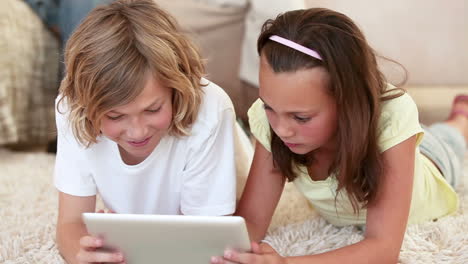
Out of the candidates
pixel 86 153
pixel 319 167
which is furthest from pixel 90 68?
pixel 319 167

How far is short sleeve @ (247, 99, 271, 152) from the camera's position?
4.30 ft

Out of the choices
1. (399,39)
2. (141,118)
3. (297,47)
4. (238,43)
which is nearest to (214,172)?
(141,118)

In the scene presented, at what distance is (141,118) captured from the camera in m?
1.17

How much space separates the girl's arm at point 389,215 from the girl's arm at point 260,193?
201 mm

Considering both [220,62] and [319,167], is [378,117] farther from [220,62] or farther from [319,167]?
[220,62]

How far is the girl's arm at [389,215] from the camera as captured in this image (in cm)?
121

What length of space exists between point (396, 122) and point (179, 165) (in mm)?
425

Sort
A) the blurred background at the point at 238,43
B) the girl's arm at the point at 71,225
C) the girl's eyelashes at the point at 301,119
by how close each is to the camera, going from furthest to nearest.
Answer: the blurred background at the point at 238,43, the girl's arm at the point at 71,225, the girl's eyelashes at the point at 301,119

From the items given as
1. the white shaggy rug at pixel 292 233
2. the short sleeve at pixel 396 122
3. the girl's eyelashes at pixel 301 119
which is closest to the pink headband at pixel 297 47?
the girl's eyelashes at pixel 301 119

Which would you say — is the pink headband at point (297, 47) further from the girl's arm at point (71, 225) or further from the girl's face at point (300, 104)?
the girl's arm at point (71, 225)

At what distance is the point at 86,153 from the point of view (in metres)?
1.30

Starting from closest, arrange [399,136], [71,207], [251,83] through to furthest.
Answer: [399,136], [71,207], [251,83]

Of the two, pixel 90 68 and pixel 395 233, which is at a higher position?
pixel 90 68

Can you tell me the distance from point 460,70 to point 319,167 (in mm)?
1119
